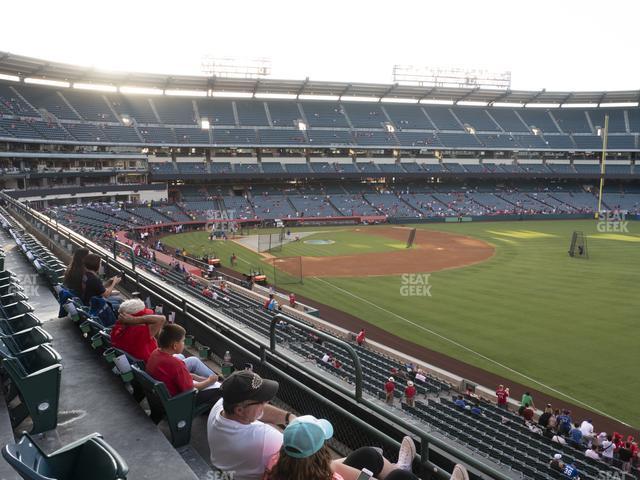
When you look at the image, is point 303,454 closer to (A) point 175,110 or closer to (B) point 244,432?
(B) point 244,432

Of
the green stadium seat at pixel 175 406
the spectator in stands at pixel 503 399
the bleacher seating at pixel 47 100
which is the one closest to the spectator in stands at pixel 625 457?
the spectator in stands at pixel 503 399

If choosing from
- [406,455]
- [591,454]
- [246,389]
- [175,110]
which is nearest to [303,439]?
[246,389]

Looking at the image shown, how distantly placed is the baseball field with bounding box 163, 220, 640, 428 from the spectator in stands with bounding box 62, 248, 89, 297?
15.6 m

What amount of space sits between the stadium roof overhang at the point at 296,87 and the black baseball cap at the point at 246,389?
68.9 meters

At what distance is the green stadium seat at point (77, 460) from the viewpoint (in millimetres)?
3074

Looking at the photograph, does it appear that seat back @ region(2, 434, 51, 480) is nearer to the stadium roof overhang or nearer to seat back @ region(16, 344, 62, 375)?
seat back @ region(16, 344, 62, 375)

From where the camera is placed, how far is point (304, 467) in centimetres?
289

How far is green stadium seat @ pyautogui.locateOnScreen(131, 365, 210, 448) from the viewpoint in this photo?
4578 mm

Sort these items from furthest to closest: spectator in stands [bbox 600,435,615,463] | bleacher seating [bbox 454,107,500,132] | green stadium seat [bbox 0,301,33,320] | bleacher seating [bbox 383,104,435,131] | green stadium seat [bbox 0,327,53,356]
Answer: bleacher seating [bbox 454,107,500,132] < bleacher seating [bbox 383,104,435,131] < spectator in stands [bbox 600,435,615,463] < green stadium seat [bbox 0,301,33,320] < green stadium seat [bbox 0,327,53,356]

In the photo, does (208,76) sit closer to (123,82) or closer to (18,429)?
(123,82)

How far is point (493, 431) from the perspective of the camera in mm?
12578

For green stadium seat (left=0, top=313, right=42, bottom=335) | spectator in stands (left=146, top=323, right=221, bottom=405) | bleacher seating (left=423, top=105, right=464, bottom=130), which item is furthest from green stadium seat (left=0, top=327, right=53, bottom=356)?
bleacher seating (left=423, top=105, right=464, bottom=130)

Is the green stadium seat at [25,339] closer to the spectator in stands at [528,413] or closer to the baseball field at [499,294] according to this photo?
the spectator in stands at [528,413]

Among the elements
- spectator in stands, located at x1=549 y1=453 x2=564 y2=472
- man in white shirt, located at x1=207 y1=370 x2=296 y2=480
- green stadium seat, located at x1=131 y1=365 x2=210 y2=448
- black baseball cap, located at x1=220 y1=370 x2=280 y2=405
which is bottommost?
spectator in stands, located at x1=549 y1=453 x2=564 y2=472
